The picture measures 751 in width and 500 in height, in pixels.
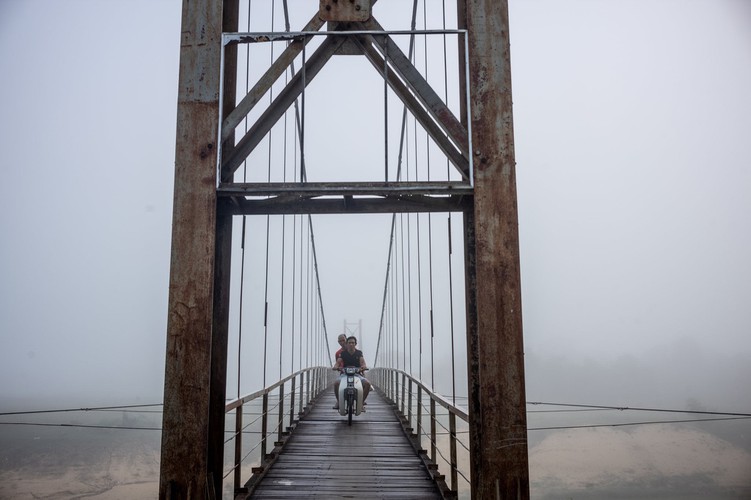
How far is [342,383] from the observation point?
9.78 m

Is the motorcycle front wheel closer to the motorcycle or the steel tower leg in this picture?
the motorcycle

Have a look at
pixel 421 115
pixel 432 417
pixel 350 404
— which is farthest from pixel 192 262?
pixel 350 404

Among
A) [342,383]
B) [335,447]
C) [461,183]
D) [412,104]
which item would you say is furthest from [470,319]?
[342,383]

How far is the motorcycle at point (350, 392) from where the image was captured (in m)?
9.70

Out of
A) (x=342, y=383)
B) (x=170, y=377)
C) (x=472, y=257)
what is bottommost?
(x=342, y=383)

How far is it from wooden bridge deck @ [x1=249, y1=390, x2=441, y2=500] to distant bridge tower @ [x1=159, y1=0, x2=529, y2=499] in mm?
1582

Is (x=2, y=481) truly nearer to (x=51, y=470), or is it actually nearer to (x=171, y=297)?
(x=51, y=470)

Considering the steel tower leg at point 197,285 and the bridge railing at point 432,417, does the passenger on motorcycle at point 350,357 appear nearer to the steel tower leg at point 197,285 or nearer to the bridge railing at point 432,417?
the bridge railing at point 432,417

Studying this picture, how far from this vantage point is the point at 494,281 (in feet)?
12.3

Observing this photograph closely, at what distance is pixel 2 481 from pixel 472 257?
6683 centimetres

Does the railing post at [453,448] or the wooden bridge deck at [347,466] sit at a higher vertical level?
the railing post at [453,448]

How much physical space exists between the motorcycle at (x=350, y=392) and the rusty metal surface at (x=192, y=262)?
20.0 ft

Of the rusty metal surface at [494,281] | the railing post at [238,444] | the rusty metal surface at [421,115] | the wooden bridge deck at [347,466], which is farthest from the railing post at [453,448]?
the rusty metal surface at [421,115]

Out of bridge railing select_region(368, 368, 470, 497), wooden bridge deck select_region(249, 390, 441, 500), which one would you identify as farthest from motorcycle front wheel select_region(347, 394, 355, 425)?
bridge railing select_region(368, 368, 470, 497)
